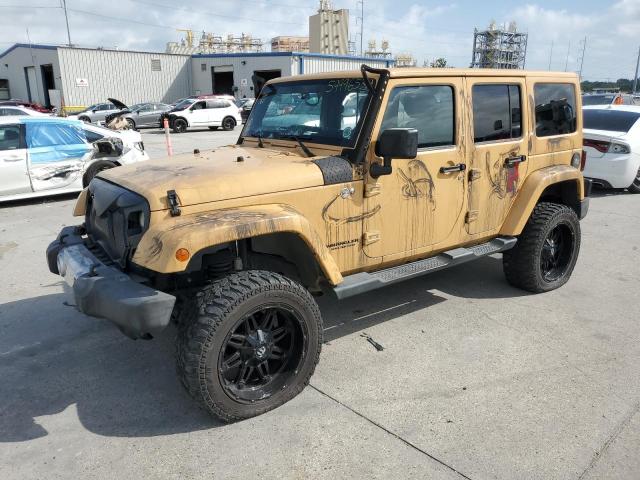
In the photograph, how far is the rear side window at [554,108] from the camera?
4.77m

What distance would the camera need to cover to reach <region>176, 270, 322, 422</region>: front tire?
2.89 meters

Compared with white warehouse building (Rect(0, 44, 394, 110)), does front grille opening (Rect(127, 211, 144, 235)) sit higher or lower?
lower

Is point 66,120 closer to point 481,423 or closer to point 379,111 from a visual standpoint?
point 379,111

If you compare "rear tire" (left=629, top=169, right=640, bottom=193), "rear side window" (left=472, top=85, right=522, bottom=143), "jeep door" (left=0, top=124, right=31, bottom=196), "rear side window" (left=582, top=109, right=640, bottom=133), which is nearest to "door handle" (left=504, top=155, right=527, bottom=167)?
"rear side window" (left=472, top=85, right=522, bottom=143)

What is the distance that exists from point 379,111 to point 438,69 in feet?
2.64

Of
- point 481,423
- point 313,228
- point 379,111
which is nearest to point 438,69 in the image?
point 379,111

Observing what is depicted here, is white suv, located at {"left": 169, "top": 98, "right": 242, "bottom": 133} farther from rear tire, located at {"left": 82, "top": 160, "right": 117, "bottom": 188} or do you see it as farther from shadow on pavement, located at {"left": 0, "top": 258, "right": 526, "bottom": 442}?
shadow on pavement, located at {"left": 0, "top": 258, "right": 526, "bottom": 442}

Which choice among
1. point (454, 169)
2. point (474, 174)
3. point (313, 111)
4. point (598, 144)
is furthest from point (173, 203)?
point (598, 144)

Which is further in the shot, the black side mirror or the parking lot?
the black side mirror

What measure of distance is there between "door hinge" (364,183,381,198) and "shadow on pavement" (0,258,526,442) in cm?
127

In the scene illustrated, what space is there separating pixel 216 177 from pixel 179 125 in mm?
23253

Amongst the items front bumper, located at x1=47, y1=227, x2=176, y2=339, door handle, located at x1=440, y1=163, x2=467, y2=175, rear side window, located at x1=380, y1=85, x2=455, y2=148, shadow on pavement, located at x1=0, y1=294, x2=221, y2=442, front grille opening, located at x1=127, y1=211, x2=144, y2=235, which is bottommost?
shadow on pavement, located at x1=0, y1=294, x2=221, y2=442

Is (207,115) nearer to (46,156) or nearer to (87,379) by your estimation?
(46,156)

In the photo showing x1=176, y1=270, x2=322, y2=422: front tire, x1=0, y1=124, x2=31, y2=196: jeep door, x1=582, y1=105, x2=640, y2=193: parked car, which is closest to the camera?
x1=176, y1=270, x2=322, y2=422: front tire
